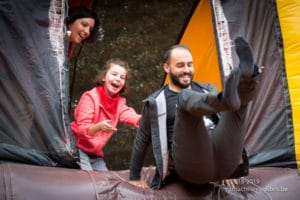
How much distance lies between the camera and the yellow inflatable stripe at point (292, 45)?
261 cm

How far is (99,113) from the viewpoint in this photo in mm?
2752

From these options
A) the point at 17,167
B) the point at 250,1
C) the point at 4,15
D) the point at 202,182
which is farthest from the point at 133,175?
the point at 250,1

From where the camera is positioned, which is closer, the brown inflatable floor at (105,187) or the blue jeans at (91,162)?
the brown inflatable floor at (105,187)

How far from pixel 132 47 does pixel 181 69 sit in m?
1.89

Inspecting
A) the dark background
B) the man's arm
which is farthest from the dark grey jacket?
the dark background

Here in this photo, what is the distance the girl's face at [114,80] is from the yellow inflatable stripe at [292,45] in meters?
0.85

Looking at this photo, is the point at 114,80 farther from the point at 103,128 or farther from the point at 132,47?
the point at 132,47

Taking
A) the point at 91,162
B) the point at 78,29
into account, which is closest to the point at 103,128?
the point at 91,162

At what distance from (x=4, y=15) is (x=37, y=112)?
466 millimetres

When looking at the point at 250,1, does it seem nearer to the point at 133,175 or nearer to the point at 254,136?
the point at 254,136

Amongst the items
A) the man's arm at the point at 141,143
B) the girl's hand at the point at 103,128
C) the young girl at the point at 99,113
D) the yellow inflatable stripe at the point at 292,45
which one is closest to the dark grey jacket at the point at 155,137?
the man's arm at the point at 141,143

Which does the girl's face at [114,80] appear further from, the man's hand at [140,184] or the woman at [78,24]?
the man's hand at [140,184]

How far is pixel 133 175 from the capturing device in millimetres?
2232

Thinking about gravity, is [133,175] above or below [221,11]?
below
